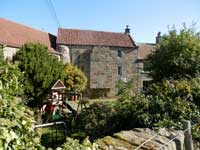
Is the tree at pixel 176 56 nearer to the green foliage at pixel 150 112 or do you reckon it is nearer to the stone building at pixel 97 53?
the green foliage at pixel 150 112

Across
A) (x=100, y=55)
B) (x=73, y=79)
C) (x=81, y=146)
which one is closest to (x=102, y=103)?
(x=81, y=146)

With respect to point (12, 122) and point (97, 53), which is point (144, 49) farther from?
point (12, 122)

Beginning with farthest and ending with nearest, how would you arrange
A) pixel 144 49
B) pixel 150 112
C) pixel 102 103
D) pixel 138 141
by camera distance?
pixel 144 49, pixel 102 103, pixel 150 112, pixel 138 141

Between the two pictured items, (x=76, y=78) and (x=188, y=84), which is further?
(x=76, y=78)

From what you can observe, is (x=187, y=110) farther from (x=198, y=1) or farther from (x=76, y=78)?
(x=76, y=78)

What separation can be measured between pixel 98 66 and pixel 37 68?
19.6m

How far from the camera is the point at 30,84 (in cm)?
2008

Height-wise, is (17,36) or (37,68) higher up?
(17,36)

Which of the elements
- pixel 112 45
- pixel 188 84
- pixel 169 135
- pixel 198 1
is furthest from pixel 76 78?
pixel 169 135

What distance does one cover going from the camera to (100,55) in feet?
132

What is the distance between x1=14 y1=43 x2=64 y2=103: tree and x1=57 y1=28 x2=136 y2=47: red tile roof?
16.9m

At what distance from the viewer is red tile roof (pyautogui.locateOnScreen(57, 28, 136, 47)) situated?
3991cm

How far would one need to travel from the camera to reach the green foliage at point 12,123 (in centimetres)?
245

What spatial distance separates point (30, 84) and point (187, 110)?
14095 millimetres
